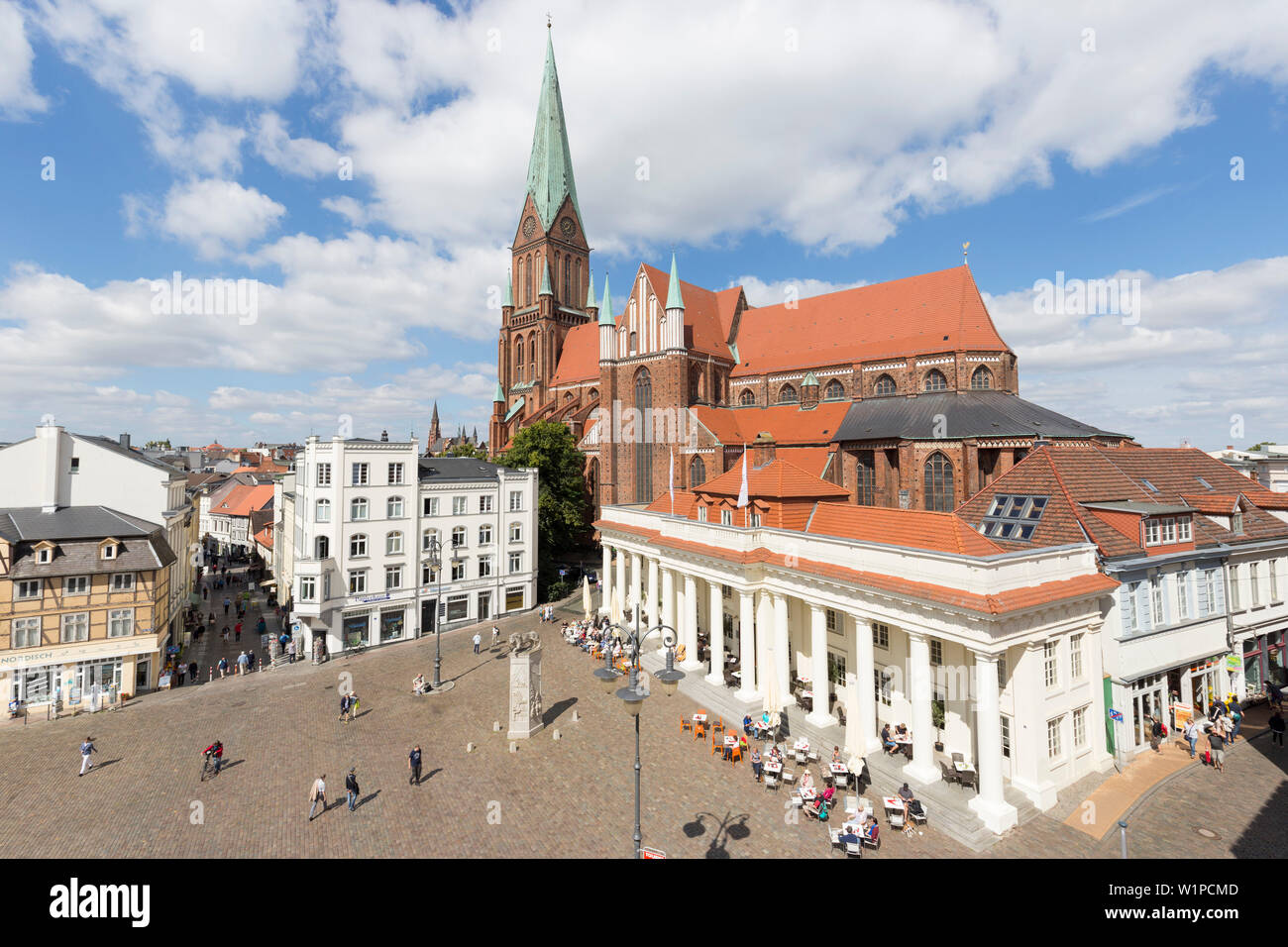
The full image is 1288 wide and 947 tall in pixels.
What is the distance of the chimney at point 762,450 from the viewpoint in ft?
155

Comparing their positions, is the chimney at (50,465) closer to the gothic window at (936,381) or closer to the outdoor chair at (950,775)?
the outdoor chair at (950,775)

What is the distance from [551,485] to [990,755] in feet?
123

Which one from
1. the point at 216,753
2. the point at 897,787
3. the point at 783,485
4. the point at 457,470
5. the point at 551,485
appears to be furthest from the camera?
the point at 551,485

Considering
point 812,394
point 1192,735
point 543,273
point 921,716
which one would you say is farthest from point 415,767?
point 543,273

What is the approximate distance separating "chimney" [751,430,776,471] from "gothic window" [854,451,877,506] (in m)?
7.07

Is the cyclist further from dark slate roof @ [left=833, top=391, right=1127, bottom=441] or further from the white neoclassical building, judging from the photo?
dark slate roof @ [left=833, top=391, right=1127, bottom=441]

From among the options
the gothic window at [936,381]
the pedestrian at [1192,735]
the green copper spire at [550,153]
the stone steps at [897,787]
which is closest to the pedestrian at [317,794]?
the stone steps at [897,787]

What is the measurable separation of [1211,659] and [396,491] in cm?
3868

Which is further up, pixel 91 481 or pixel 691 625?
pixel 91 481

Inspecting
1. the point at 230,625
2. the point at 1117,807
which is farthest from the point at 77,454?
the point at 1117,807

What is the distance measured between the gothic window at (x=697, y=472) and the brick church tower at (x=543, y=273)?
34.3 metres

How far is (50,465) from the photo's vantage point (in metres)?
29.0

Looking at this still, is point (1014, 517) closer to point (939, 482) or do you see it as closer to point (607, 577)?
point (939, 482)

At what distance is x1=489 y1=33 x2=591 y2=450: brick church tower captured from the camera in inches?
3147
